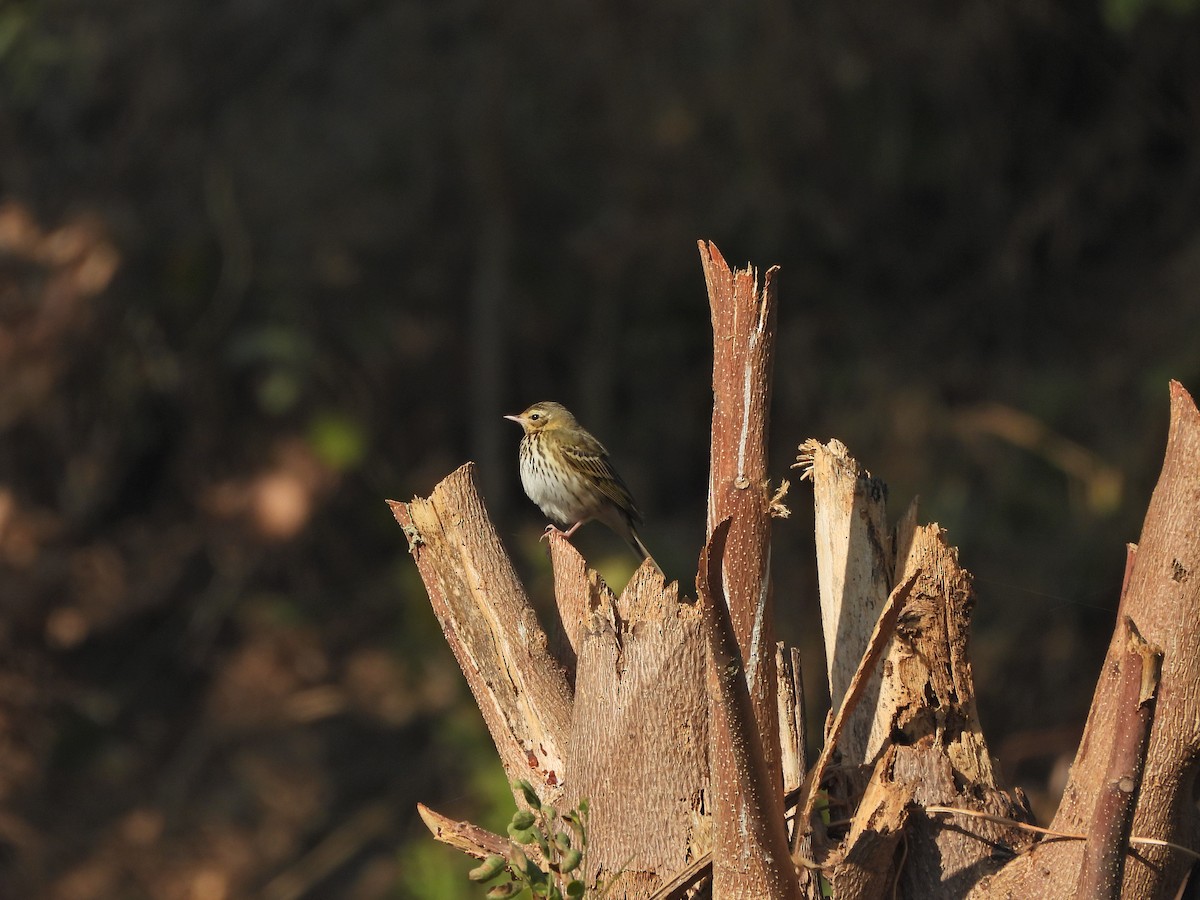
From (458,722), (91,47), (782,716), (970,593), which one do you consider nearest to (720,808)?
(782,716)

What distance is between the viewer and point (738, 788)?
2223mm

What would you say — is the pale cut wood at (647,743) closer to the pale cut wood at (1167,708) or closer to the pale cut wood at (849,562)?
the pale cut wood at (849,562)

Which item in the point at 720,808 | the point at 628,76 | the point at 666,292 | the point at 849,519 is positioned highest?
the point at 628,76

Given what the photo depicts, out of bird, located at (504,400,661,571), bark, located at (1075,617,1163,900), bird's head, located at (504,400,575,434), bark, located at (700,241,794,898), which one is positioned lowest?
bark, located at (1075,617,1163,900)

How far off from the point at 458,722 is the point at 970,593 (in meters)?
6.85

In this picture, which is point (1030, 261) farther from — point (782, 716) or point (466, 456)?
point (782, 716)

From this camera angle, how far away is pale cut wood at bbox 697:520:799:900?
2.13m

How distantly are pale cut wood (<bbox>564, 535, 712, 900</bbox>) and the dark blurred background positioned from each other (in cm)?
581

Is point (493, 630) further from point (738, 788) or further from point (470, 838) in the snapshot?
point (738, 788)

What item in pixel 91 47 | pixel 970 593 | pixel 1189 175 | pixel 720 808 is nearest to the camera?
pixel 720 808

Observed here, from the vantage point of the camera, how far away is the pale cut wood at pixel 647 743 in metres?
2.44

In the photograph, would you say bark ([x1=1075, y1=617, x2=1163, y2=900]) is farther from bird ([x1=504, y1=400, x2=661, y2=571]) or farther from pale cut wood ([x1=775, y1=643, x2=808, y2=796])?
bird ([x1=504, y1=400, x2=661, y2=571])

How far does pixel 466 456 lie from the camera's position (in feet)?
33.8

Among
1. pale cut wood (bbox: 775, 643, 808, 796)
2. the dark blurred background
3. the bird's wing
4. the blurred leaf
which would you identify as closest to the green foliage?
the dark blurred background
